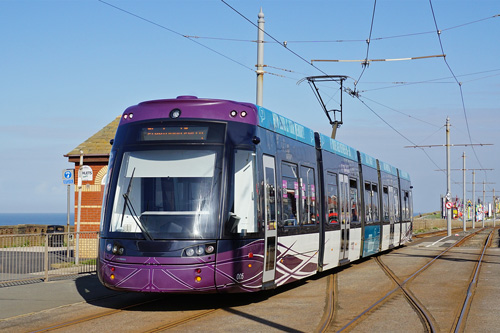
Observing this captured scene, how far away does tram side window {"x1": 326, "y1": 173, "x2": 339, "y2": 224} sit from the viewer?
52.5ft

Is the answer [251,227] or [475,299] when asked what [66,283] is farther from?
[475,299]

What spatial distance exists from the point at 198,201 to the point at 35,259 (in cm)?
648

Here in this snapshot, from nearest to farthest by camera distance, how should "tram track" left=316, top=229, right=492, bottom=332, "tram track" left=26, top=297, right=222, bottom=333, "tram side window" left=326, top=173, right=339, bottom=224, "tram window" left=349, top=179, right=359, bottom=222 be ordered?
"tram track" left=26, top=297, right=222, bottom=333, "tram track" left=316, top=229, right=492, bottom=332, "tram side window" left=326, top=173, right=339, bottom=224, "tram window" left=349, top=179, right=359, bottom=222

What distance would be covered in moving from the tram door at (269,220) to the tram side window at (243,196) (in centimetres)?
46

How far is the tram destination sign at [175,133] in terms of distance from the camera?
36.9ft

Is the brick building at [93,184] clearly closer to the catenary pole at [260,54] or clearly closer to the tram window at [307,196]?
the catenary pole at [260,54]

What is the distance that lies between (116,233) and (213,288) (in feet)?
5.64

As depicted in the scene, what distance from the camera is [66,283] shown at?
15.1 m

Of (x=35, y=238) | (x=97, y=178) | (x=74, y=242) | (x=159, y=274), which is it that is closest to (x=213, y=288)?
(x=159, y=274)

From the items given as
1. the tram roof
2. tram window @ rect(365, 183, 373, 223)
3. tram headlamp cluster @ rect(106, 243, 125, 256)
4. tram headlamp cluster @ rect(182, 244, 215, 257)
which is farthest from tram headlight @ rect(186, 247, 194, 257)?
tram window @ rect(365, 183, 373, 223)

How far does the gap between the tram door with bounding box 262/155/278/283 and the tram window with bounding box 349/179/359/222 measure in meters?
6.46

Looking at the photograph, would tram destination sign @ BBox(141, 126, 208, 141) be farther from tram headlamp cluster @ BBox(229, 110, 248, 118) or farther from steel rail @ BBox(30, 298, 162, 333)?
steel rail @ BBox(30, 298, 162, 333)

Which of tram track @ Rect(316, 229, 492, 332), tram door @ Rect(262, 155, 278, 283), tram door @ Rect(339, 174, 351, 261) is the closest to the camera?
tram track @ Rect(316, 229, 492, 332)

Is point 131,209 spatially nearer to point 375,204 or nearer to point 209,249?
point 209,249
